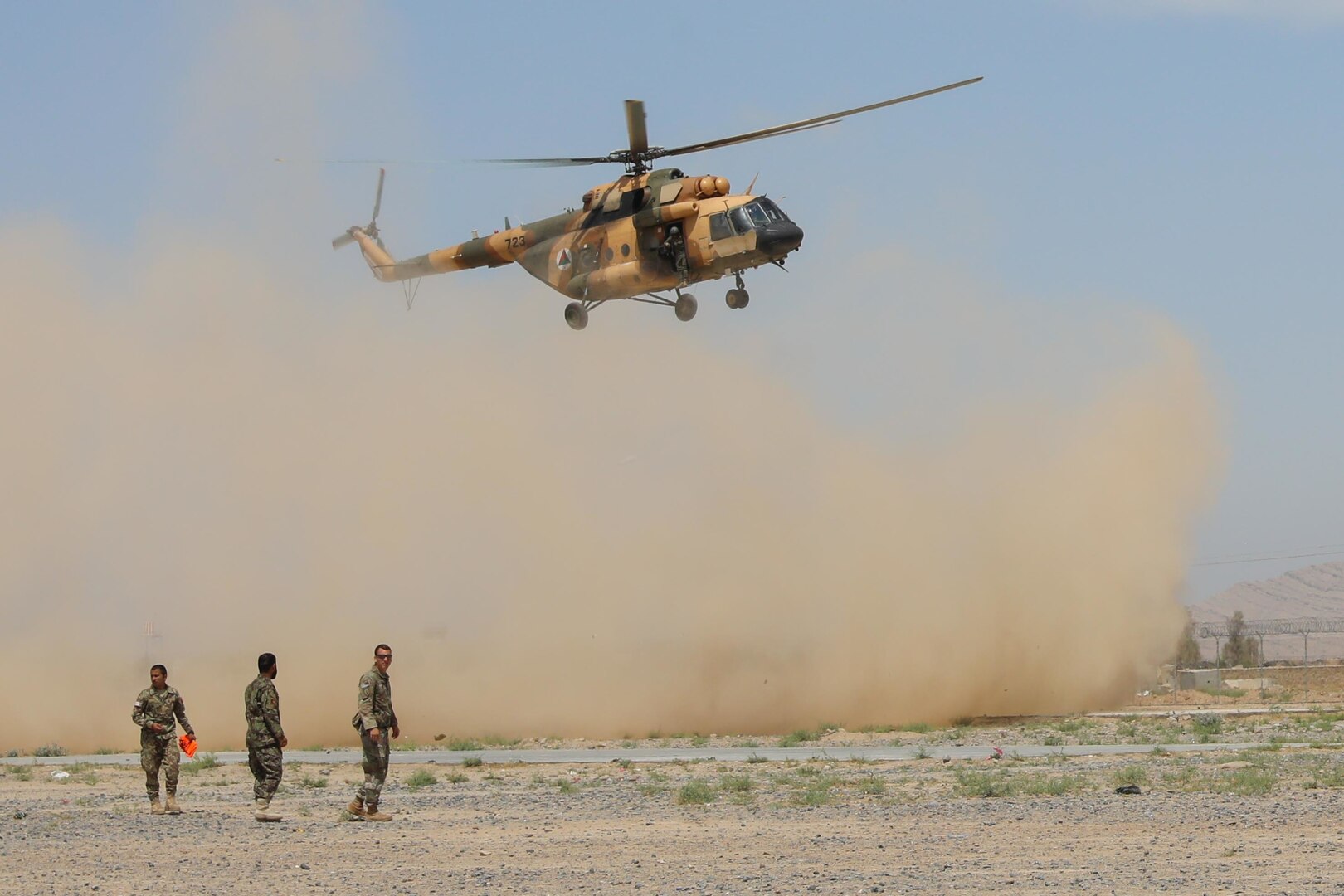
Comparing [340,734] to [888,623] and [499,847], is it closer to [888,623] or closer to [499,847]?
[888,623]

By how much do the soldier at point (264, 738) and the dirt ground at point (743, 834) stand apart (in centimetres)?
41

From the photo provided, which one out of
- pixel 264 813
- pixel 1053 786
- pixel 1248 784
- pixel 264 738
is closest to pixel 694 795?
pixel 1053 786

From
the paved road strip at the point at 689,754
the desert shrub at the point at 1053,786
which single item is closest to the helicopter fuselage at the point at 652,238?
the paved road strip at the point at 689,754

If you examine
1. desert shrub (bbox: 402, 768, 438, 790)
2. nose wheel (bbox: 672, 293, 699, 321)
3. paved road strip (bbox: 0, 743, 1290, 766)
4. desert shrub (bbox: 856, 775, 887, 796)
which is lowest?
desert shrub (bbox: 856, 775, 887, 796)

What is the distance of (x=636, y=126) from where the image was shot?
91.4 ft

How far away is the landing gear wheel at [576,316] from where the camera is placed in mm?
29250

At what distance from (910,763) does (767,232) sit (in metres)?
8.11

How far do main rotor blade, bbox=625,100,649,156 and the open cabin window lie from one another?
5.90ft

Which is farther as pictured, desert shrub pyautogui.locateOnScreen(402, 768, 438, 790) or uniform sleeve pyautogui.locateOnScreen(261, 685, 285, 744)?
desert shrub pyautogui.locateOnScreen(402, 768, 438, 790)

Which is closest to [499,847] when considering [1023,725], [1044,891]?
[1044,891]

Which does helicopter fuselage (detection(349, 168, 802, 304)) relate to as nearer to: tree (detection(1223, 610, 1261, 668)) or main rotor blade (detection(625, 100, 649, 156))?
main rotor blade (detection(625, 100, 649, 156))

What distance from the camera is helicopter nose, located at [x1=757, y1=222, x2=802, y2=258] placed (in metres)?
26.7

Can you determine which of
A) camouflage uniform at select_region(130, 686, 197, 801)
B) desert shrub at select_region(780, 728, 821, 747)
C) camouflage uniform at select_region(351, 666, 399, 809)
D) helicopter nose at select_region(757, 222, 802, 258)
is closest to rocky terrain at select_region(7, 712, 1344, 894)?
camouflage uniform at select_region(130, 686, 197, 801)

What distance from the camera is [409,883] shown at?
45.6 ft
